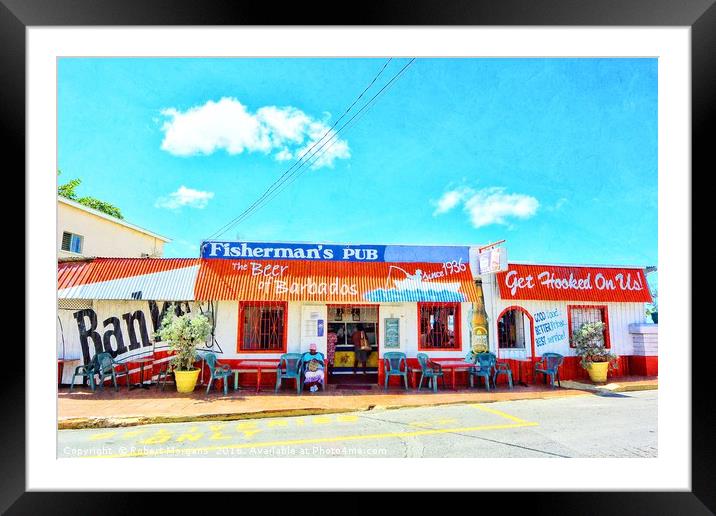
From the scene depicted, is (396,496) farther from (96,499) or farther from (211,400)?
(211,400)

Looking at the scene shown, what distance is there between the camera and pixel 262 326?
11086mm

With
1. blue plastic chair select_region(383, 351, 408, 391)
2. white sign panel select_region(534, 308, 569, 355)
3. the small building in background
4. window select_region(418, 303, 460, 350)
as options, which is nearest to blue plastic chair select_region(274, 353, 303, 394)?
blue plastic chair select_region(383, 351, 408, 391)

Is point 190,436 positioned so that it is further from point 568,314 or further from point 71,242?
point 568,314

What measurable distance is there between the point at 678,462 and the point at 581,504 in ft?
2.93

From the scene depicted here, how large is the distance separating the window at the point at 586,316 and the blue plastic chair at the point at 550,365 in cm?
115

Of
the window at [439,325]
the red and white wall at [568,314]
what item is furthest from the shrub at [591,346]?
the window at [439,325]

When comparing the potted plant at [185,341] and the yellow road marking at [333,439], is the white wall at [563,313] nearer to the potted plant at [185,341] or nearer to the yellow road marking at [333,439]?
the yellow road marking at [333,439]

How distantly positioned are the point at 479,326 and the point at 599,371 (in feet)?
11.8

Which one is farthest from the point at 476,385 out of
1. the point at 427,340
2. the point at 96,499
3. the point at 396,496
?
the point at 96,499

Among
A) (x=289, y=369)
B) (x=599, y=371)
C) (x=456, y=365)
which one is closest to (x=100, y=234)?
(x=289, y=369)

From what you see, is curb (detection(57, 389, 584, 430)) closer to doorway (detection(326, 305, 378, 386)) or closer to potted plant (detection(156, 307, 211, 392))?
potted plant (detection(156, 307, 211, 392))

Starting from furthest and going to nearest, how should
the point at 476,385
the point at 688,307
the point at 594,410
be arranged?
1. the point at 476,385
2. the point at 594,410
3. the point at 688,307

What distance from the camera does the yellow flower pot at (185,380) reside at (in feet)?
32.0
